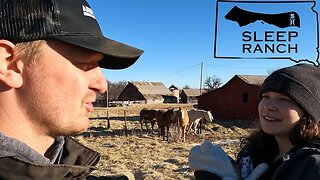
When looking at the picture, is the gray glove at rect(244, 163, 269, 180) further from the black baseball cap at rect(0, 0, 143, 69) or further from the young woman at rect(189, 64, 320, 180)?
the black baseball cap at rect(0, 0, 143, 69)

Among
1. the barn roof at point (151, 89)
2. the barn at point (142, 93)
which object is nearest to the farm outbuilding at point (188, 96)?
the barn at point (142, 93)

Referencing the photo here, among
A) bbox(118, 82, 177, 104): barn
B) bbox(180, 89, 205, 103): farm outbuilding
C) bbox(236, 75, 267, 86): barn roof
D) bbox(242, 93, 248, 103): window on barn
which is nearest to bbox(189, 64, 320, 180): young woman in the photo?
bbox(242, 93, 248, 103): window on barn

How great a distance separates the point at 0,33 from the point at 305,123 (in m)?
1.99

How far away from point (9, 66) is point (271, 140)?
208 centimetres

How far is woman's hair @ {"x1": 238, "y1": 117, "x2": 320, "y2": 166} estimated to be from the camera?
7.34ft

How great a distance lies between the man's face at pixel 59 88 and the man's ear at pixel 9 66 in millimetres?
20

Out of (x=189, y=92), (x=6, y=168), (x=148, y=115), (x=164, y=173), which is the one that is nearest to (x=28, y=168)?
(x=6, y=168)

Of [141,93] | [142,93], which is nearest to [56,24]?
[141,93]

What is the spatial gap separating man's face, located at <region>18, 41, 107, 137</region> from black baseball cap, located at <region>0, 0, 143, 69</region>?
0.04 metres

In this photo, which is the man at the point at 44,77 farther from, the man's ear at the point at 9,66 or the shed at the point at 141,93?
the shed at the point at 141,93

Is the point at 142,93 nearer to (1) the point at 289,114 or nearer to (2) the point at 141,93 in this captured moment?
(2) the point at 141,93

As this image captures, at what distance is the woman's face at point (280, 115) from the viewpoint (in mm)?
2254

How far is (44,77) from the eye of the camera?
95 cm

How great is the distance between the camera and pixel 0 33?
2.92 ft
